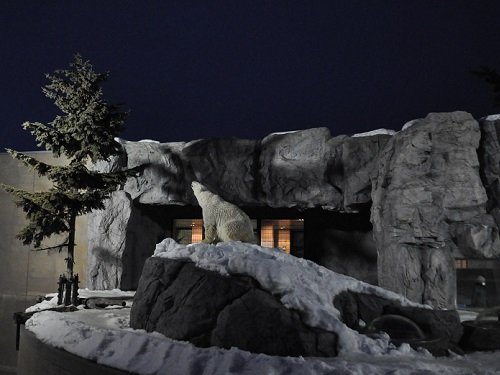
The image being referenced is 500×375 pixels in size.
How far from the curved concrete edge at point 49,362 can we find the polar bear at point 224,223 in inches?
112

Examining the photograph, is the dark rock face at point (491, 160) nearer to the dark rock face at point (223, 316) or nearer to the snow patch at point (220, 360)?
the snow patch at point (220, 360)

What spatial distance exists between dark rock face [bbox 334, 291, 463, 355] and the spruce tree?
20.1 feet

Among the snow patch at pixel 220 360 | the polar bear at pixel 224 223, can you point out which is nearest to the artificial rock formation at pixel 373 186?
the polar bear at pixel 224 223

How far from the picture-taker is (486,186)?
11297 millimetres

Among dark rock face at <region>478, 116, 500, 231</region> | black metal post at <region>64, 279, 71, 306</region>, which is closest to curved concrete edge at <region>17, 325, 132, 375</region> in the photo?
black metal post at <region>64, 279, 71, 306</region>

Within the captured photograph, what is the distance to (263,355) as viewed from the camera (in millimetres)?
4766

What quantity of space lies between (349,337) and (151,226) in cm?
1106

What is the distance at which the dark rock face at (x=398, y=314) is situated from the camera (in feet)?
20.3

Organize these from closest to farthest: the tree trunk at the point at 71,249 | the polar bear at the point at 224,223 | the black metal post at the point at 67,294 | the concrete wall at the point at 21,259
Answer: the polar bear at the point at 224,223, the black metal post at the point at 67,294, the tree trunk at the point at 71,249, the concrete wall at the point at 21,259

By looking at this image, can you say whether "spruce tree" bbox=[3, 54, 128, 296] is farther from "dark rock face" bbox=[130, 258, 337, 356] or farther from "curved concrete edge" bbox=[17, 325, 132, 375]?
"dark rock face" bbox=[130, 258, 337, 356]

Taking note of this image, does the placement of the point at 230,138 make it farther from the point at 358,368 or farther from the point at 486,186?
the point at 358,368

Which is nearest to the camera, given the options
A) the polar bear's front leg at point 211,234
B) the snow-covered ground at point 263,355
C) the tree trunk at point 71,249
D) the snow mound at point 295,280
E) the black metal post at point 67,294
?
the snow-covered ground at point 263,355

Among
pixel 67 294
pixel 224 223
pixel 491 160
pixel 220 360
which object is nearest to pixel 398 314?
pixel 220 360

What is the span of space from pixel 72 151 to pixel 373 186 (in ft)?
24.2
